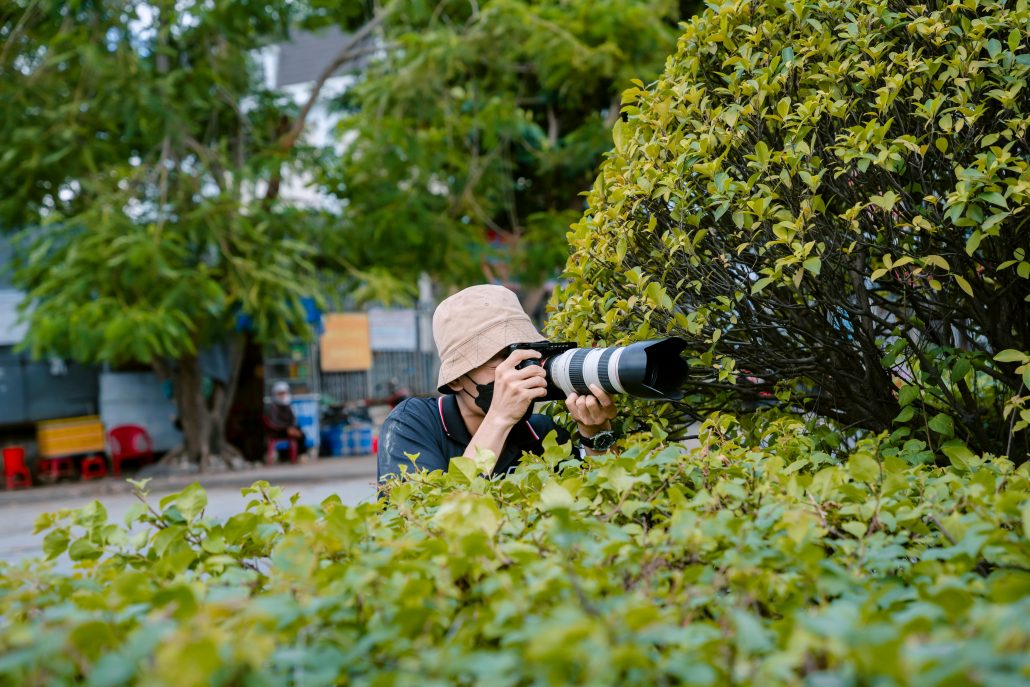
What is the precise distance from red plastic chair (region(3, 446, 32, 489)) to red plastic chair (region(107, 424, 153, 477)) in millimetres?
1318

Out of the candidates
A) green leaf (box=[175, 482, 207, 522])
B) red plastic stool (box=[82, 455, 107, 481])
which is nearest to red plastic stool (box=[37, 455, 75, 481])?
red plastic stool (box=[82, 455, 107, 481])

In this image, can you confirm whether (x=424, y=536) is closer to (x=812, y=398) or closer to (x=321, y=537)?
(x=321, y=537)

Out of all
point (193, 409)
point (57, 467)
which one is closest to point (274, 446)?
point (193, 409)

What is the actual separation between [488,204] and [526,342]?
1233cm

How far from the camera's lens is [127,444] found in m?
16.7

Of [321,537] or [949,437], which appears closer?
[321,537]

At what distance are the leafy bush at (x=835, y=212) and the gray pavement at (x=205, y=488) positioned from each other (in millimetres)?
7824

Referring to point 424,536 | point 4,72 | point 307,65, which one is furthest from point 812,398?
point 307,65

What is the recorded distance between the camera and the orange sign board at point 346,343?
21047 millimetres

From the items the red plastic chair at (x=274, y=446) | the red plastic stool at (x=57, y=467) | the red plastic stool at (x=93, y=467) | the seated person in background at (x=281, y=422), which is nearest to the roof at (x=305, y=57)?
the seated person in background at (x=281, y=422)

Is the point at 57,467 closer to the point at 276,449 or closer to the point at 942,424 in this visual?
the point at 276,449

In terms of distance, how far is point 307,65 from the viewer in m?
30.7

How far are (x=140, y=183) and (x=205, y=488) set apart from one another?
4.13m

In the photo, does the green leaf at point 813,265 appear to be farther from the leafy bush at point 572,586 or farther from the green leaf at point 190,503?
the green leaf at point 190,503
